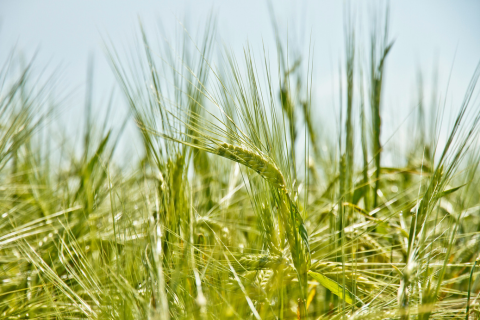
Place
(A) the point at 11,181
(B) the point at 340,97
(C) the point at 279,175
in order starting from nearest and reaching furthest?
(C) the point at 279,175 → (B) the point at 340,97 → (A) the point at 11,181

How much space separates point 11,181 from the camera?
76 centimetres

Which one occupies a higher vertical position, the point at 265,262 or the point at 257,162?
the point at 257,162

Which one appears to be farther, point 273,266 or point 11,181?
point 11,181

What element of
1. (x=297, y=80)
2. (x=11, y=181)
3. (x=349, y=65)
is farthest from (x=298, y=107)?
(x=11, y=181)

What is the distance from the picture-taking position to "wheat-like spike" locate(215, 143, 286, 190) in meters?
0.33

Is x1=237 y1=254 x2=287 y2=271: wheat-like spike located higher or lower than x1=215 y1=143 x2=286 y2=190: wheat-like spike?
lower

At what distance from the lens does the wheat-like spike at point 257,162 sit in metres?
0.33

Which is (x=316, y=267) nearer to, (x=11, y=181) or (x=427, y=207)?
(x=427, y=207)

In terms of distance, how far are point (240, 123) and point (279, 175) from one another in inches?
3.9

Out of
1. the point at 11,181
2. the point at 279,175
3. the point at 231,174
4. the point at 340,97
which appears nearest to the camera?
the point at 279,175

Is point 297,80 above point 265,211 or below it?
above

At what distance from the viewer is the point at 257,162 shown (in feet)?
1.09

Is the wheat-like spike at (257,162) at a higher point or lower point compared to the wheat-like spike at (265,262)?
higher

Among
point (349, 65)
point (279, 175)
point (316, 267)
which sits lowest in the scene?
point (316, 267)
